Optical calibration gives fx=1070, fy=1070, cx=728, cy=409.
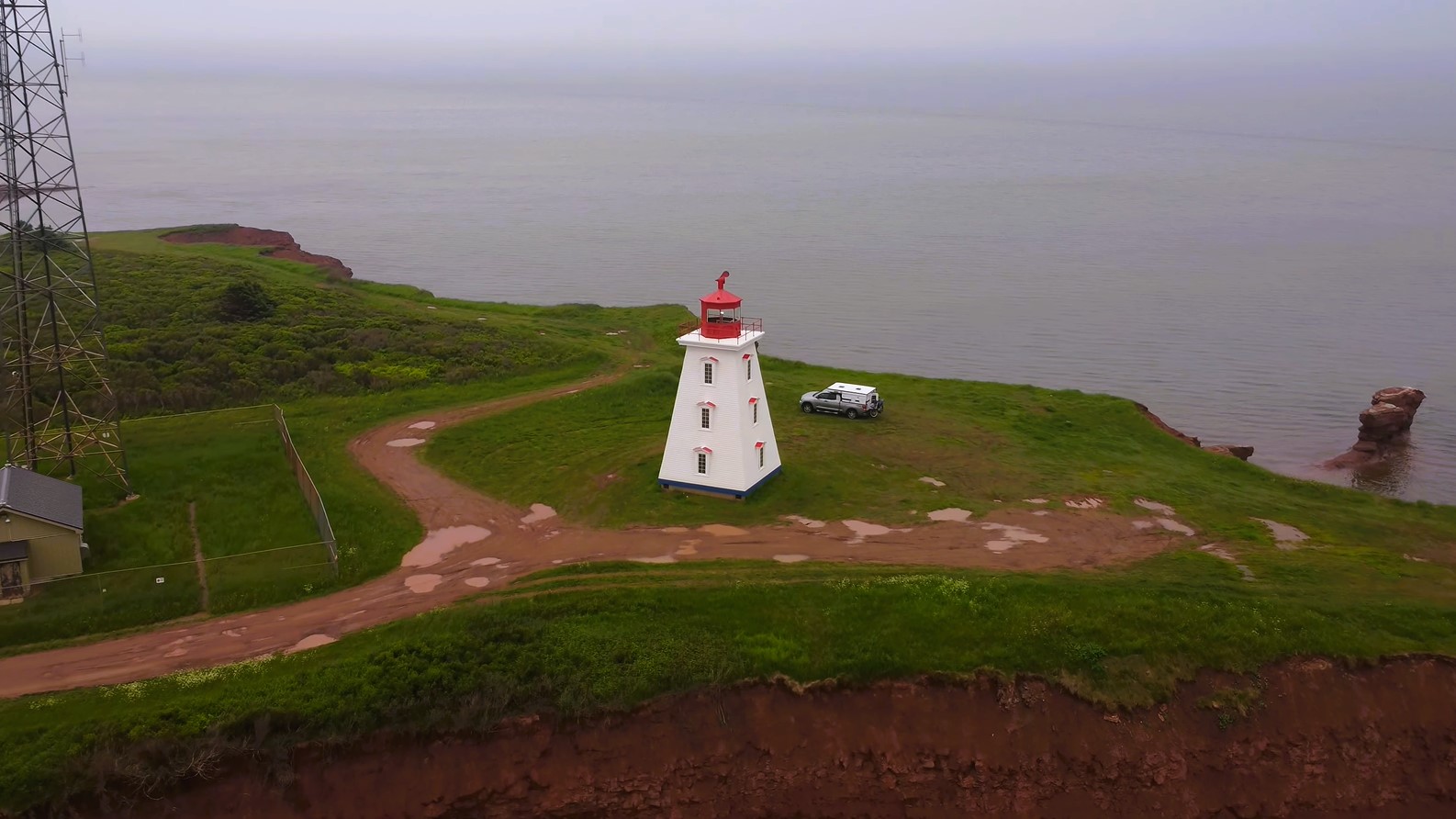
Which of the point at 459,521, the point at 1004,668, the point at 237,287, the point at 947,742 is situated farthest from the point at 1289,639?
the point at 237,287

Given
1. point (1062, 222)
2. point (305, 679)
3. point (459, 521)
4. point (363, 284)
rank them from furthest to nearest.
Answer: point (1062, 222)
point (363, 284)
point (459, 521)
point (305, 679)

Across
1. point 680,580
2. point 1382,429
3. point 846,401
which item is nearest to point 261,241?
point 846,401

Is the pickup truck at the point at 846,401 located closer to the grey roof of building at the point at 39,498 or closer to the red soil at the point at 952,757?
the red soil at the point at 952,757

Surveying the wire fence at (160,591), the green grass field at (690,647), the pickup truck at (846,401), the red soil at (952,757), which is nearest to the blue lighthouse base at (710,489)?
the green grass field at (690,647)

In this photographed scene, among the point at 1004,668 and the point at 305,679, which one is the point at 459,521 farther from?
the point at 1004,668

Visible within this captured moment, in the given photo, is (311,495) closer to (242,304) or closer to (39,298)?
(39,298)

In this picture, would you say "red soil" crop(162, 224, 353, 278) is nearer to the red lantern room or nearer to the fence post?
the fence post
